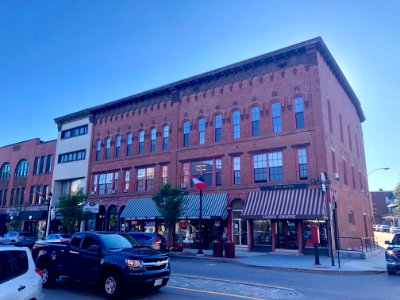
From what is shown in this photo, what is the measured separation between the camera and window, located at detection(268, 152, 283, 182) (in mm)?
23844

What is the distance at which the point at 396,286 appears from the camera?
11047 mm

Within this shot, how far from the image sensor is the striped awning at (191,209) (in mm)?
24703

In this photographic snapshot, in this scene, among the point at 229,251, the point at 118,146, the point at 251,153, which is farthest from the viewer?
the point at 118,146

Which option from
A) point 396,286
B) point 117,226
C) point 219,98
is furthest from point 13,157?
point 396,286

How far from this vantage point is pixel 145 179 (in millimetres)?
31219

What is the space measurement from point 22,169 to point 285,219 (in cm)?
3913

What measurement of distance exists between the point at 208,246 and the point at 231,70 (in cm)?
1488

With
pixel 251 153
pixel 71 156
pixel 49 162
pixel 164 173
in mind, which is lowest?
pixel 164 173

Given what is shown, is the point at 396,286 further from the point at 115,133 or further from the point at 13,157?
the point at 13,157

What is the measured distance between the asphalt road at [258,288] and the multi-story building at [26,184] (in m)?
33.3

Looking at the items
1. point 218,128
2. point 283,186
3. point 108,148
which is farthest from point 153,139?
point 283,186

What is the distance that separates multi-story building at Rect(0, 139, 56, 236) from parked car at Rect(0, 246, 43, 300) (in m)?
37.1

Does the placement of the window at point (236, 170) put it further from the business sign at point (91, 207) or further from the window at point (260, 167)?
the business sign at point (91, 207)

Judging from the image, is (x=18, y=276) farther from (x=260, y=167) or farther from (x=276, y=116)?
(x=276, y=116)
